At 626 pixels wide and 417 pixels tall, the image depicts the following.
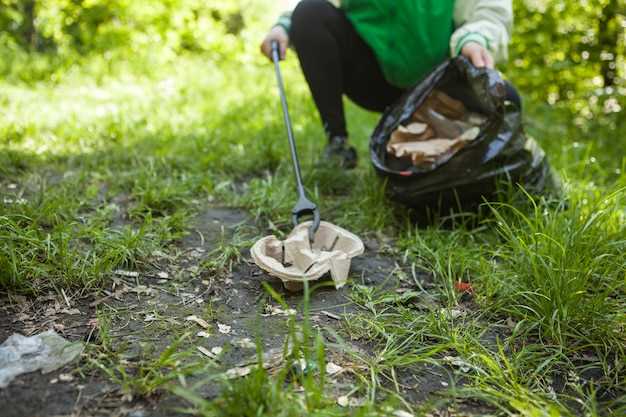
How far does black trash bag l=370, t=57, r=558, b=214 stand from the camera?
1.81 m

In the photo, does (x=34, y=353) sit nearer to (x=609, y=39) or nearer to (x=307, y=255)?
(x=307, y=255)

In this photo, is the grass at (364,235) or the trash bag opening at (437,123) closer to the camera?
the grass at (364,235)

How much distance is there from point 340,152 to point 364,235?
63cm

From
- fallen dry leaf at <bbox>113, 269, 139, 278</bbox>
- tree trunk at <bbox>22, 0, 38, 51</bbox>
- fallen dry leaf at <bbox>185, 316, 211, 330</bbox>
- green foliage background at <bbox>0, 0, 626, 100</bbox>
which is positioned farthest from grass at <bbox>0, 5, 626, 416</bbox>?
tree trunk at <bbox>22, 0, 38, 51</bbox>

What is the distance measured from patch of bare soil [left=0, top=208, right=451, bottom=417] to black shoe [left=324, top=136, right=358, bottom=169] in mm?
762

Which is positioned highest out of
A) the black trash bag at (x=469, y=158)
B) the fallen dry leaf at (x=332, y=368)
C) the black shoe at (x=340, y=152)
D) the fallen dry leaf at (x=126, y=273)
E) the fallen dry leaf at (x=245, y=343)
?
the black trash bag at (x=469, y=158)

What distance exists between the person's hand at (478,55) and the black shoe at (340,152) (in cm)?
75

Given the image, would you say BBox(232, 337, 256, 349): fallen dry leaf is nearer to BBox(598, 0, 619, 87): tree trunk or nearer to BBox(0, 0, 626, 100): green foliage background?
BBox(0, 0, 626, 100): green foliage background

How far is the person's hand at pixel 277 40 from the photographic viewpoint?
2344 millimetres

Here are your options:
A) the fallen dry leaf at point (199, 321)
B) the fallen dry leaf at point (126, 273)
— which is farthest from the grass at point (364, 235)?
the fallen dry leaf at point (199, 321)

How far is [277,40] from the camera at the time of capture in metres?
2.35

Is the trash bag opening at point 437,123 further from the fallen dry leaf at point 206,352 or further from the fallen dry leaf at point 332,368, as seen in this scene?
the fallen dry leaf at point 206,352

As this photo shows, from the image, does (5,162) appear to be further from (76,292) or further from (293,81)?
(293,81)

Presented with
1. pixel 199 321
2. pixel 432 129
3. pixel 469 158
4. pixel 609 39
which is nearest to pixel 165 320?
pixel 199 321
